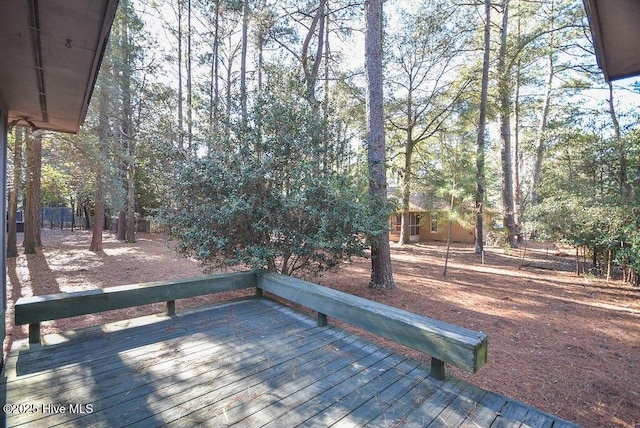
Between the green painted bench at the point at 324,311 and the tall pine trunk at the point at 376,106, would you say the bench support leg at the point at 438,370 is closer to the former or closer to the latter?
the green painted bench at the point at 324,311

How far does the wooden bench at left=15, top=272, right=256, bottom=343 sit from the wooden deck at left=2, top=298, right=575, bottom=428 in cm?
25

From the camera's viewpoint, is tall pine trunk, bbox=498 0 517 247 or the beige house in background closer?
tall pine trunk, bbox=498 0 517 247

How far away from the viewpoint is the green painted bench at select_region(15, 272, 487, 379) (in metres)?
2.09

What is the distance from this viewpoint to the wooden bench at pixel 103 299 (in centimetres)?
255

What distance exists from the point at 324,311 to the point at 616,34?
10.7ft

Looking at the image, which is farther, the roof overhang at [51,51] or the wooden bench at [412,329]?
the wooden bench at [412,329]

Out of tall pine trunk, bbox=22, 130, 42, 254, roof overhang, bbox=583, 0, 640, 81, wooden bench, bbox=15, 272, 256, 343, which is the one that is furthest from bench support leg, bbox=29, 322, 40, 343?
tall pine trunk, bbox=22, 130, 42, 254

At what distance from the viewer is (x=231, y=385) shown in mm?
2090

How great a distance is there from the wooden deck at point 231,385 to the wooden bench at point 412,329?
24 cm

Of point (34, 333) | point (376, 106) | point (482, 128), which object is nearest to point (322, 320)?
point (34, 333)

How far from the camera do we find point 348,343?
113 inches

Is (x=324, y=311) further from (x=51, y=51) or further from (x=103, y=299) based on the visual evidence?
(x=51, y=51)

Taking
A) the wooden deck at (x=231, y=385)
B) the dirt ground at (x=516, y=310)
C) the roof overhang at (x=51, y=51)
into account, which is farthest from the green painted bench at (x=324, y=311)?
the roof overhang at (x=51, y=51)

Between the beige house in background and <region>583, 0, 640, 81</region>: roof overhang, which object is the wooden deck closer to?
<region>583, 0, 640, 81</region>: roof overhang
